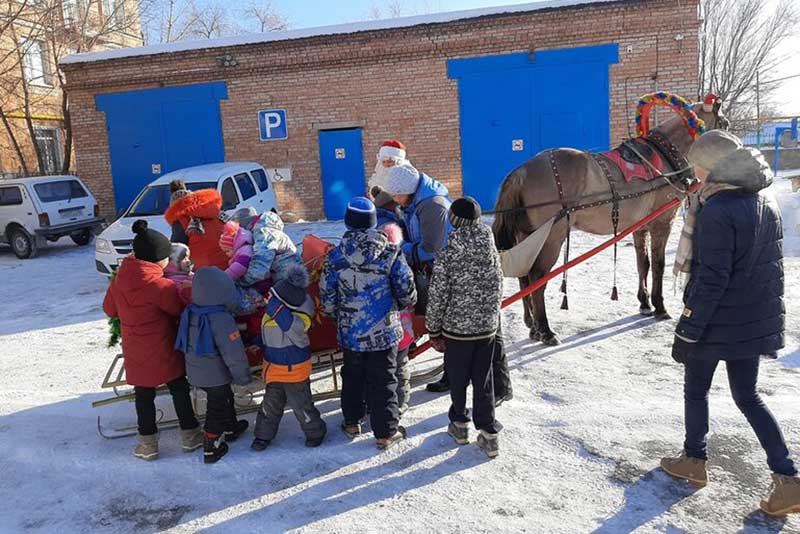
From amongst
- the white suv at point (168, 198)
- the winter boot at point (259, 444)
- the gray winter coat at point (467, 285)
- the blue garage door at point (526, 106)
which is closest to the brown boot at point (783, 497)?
the gray winter coat at point (467, 285)

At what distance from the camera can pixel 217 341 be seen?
145 inches

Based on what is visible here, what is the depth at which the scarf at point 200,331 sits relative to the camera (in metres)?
3.66

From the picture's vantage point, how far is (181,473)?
12.0 ft

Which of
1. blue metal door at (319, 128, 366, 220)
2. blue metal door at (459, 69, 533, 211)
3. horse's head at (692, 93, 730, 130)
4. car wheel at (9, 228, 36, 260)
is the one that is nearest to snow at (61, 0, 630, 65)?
blue metal door at (459, 69, 533, 211)

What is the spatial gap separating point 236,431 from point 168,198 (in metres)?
6.85

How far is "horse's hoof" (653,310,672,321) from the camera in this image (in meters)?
6.14

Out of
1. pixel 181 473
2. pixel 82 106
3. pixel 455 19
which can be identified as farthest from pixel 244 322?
pixel 82 106

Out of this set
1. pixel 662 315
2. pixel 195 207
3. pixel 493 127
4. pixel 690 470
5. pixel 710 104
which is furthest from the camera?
pixel 493 127

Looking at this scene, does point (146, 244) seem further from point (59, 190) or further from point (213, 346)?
point (59, 190)

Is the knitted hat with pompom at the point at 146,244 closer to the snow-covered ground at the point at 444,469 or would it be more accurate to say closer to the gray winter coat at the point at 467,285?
the snow-covered ground at the point at 444,469

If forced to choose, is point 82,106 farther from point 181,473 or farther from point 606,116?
point 181,473

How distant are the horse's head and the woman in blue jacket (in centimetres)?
388

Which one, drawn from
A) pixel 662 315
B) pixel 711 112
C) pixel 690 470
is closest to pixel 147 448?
pixel 690 470

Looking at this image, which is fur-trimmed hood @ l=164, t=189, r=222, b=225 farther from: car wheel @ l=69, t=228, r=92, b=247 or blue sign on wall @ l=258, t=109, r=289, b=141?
car wheel @ l=69, t=228, r=92, b=247
